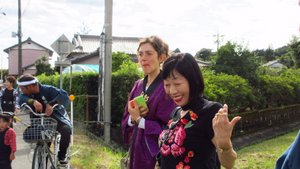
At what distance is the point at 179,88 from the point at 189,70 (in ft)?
0.43

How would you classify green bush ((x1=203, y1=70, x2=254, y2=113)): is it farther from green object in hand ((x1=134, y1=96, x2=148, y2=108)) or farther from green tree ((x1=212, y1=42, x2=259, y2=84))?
green object in hand ((x1=134, y1=96, x2=148, y2=108))

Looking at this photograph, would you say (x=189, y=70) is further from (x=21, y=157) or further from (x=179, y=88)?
(x=21, y=157)

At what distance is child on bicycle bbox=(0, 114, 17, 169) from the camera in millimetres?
5836

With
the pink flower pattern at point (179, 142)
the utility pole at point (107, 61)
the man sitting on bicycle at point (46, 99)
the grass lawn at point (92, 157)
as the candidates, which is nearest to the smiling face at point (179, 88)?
the pink flower pattern at point (179, 142)

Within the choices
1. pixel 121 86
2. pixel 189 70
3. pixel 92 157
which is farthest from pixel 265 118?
pixel 189 70

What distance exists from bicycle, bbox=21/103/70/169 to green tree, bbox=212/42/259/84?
1251 cm

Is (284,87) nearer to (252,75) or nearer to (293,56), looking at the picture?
(252,75)

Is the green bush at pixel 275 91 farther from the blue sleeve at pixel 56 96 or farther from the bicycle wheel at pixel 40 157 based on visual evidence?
the bicycle wheel at pixel 40 157

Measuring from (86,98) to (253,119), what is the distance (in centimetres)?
730

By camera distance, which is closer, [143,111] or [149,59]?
[143,111]

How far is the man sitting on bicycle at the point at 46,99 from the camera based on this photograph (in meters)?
5.54

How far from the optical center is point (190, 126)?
97.8 inches

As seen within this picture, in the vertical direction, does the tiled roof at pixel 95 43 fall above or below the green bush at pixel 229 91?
above

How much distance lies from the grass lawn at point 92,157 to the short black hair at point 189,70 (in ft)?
17.2
